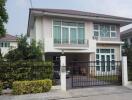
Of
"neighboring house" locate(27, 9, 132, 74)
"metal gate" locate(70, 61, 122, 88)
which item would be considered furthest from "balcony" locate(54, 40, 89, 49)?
"metal gate" locate(70, 61, 122, 88)

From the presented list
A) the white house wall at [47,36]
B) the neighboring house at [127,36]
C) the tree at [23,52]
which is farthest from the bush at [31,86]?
the neighboring house at [127,36]

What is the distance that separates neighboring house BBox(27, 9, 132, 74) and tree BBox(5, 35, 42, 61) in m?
4.23

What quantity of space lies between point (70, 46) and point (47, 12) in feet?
13.1

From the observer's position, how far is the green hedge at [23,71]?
13422mm

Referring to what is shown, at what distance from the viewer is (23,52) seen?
18.3 m

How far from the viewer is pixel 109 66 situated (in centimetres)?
1608

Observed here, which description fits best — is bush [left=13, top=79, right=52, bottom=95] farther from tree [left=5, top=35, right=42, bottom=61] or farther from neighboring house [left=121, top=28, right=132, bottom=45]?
neighboring house [left=121, top=28, right=132, bottom=45]

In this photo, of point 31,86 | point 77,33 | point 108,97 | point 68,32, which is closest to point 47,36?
point 68,32

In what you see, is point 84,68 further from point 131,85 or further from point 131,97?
point 131,97

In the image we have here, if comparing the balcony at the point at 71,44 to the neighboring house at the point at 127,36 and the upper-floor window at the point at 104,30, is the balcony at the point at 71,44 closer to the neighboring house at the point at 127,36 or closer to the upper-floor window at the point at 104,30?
the upper-floor window at the point at 104,30

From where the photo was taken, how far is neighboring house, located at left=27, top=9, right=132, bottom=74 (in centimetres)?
2374

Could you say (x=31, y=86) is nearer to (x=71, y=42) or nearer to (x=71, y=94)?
(x=71, y=94)

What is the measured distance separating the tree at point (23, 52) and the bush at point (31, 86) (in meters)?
5.22

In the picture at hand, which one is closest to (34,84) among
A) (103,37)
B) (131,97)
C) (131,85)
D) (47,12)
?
(131,97)
